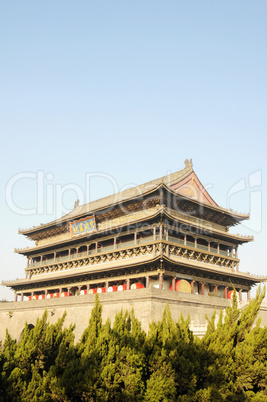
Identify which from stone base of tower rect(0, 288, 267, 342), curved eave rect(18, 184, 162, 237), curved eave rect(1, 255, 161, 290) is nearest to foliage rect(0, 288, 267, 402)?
stone base of tower rect(0, 288, 267, 342)

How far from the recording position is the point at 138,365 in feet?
43.4

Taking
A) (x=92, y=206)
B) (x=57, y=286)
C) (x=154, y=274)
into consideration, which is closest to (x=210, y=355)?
(x=154, y=274)

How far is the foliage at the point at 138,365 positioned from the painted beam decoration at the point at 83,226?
22.6 metres

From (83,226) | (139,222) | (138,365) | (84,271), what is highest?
(139,222)

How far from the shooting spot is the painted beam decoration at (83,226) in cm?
3688

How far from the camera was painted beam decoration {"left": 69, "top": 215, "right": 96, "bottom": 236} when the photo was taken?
1452 inches

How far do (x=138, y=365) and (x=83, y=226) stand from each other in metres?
25.3

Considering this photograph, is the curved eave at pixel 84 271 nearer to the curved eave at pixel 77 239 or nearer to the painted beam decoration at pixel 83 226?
the curved eave at pixel 77 239

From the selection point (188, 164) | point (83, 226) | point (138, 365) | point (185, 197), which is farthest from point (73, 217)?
point (138, 365)

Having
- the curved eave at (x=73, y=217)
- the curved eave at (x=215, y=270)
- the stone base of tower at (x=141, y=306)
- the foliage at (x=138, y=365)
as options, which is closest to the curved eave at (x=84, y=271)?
the curved eave at (x=215, y=270)

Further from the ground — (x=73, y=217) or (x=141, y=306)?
(x=73, y=217)

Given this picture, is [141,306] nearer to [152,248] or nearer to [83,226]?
[152,248]

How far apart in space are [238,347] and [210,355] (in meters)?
1.09

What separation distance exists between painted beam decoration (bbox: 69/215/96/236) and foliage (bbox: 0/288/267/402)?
22644mm
